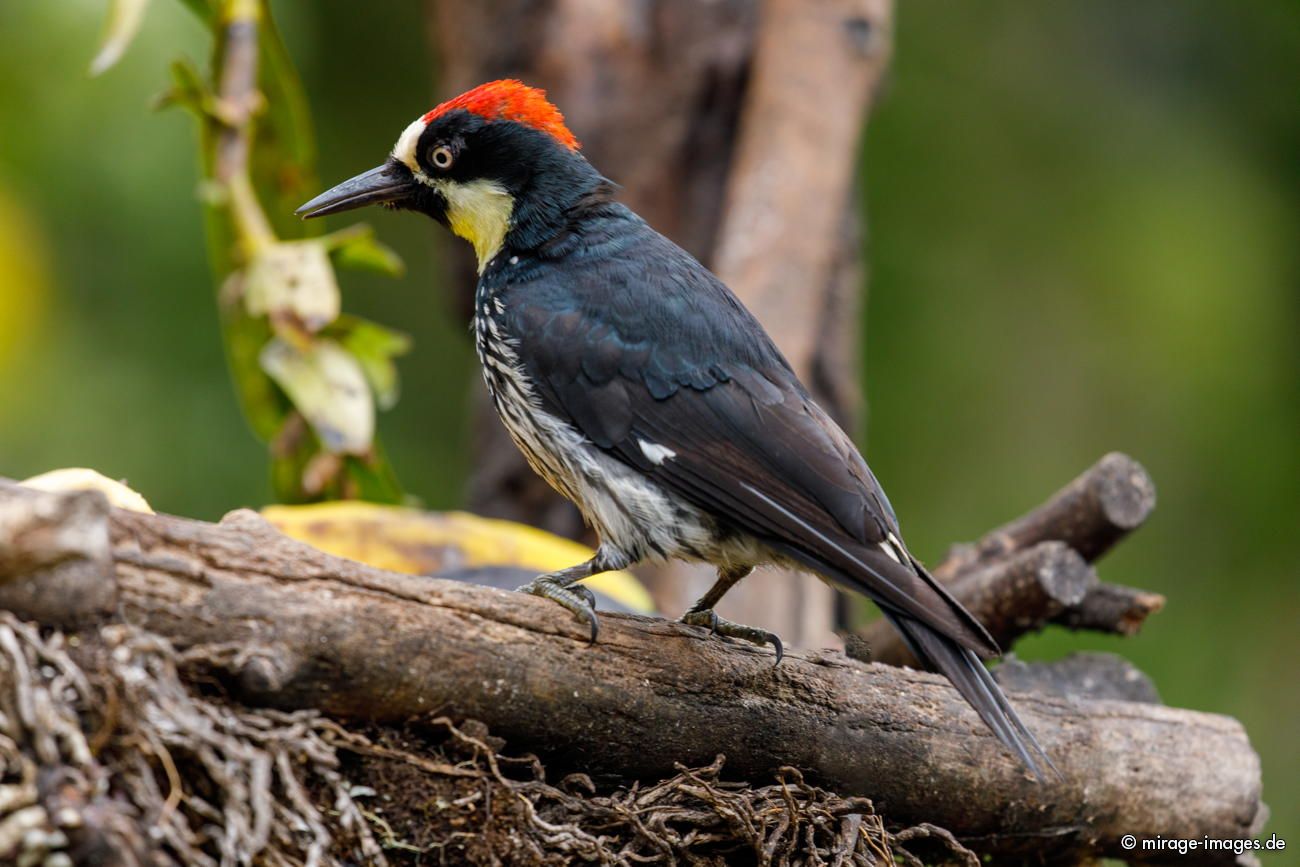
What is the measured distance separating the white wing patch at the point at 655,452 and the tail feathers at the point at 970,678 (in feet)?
1.73

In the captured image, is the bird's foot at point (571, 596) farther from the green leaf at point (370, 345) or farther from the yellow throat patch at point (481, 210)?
the green leaf at point (370, 345)

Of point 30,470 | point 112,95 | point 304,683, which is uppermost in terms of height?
point 112,95

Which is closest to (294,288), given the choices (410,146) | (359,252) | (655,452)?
(359,252)

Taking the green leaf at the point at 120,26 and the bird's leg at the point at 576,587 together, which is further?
the green leaf at the point at 120,26

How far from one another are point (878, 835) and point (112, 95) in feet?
12.6

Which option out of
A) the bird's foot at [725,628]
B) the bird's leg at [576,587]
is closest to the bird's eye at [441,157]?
the bird's leg at [576,587]

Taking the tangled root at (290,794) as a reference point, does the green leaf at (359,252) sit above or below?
above

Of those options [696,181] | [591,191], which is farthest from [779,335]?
[591,191]

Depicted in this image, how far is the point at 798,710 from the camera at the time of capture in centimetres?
264

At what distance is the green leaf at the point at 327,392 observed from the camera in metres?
3.88

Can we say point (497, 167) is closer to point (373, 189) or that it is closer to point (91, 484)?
point (373, 189)

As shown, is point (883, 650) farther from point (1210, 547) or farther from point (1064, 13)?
point (1064, 13)

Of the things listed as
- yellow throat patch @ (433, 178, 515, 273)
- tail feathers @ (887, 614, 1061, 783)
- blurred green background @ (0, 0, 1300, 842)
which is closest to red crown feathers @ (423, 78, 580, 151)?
yellow throat patch @ (433, 178, 515, 273)

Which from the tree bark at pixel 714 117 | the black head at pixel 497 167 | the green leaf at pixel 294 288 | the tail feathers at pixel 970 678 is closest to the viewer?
the tail feathers at pixel 970 678
